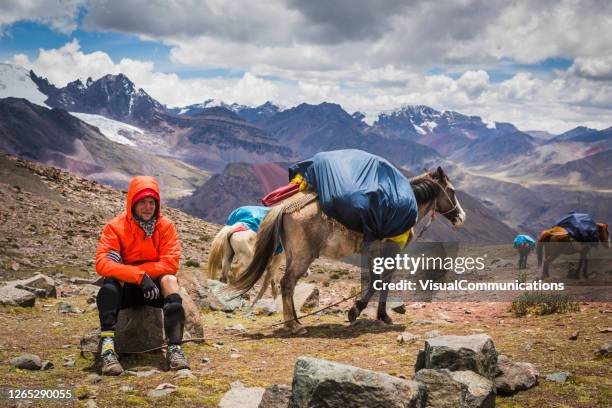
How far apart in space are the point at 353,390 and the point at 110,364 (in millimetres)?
3361

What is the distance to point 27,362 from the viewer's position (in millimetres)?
6262

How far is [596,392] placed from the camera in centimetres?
537

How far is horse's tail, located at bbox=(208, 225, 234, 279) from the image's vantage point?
53.0ft

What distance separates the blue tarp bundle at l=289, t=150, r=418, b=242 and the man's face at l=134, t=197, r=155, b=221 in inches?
134

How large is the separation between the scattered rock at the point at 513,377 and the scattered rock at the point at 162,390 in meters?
3.34

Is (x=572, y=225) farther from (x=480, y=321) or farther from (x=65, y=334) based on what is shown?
(x=65, y=334)

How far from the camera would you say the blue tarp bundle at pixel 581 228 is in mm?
18906

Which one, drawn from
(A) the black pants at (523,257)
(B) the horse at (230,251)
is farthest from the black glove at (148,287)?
(A) the black pants at (523,257)

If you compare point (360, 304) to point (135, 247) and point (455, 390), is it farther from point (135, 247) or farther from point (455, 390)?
point (455, 390)

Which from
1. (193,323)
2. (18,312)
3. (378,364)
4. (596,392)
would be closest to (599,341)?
(596,392)

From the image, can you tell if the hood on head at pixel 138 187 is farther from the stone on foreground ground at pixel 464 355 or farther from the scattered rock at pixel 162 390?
the stone on foreground ground at pixel 464 355

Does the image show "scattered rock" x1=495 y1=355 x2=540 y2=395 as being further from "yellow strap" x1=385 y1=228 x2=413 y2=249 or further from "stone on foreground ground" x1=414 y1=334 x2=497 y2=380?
"yellow strap" x1=385 y1=228 x2=413 y2=249

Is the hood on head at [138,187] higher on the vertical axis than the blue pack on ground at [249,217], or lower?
lower

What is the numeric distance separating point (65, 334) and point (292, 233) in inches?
161
